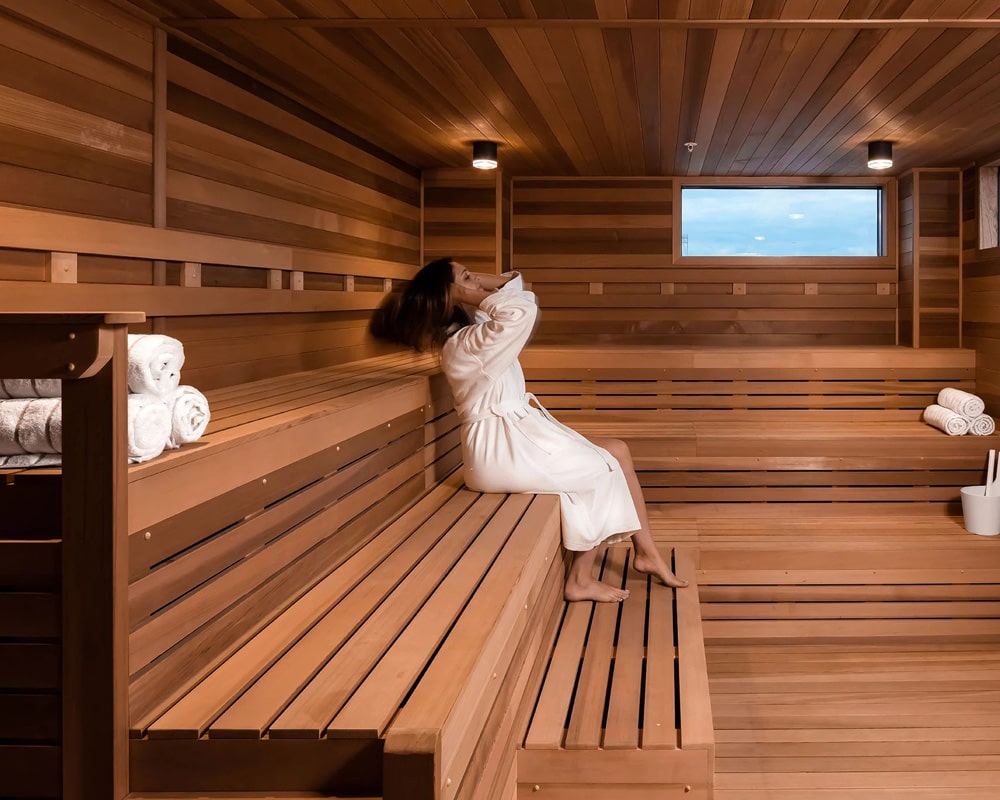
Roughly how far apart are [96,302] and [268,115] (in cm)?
137

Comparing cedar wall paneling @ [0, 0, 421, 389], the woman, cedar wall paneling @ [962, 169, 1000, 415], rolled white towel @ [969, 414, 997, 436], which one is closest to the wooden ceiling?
cedar wall paneling @ [0, 0, 421, 389]

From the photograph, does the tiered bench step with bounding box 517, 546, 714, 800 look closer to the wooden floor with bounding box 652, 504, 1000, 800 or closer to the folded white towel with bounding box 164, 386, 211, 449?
the wooden floor with bounding box 652, 504, 1000, 800

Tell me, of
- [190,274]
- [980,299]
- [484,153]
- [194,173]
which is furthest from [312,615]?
[980,299]

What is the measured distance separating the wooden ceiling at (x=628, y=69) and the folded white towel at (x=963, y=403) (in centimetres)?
128

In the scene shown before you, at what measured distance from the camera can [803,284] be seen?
618 cm

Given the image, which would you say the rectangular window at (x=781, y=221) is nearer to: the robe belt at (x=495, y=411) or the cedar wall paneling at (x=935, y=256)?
the cedar wall paneling at (x=935, y=256)

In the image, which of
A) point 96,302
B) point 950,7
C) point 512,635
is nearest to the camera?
point 512,635

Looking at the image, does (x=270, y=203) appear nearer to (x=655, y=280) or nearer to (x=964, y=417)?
(x=655, y=280)

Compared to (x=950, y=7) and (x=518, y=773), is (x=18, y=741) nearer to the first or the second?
(x=518, y=773)

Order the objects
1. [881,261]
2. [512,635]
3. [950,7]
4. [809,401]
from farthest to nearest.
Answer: [881,261]
[809,401]
[950,7]
[512,635]

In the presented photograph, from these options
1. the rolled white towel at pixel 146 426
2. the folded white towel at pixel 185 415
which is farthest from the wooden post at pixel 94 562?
the folded white towel at pixel 185 415

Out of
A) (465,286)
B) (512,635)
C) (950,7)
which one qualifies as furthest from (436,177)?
(512,635)

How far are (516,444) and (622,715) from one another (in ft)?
4.02

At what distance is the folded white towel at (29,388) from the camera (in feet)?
5.09
